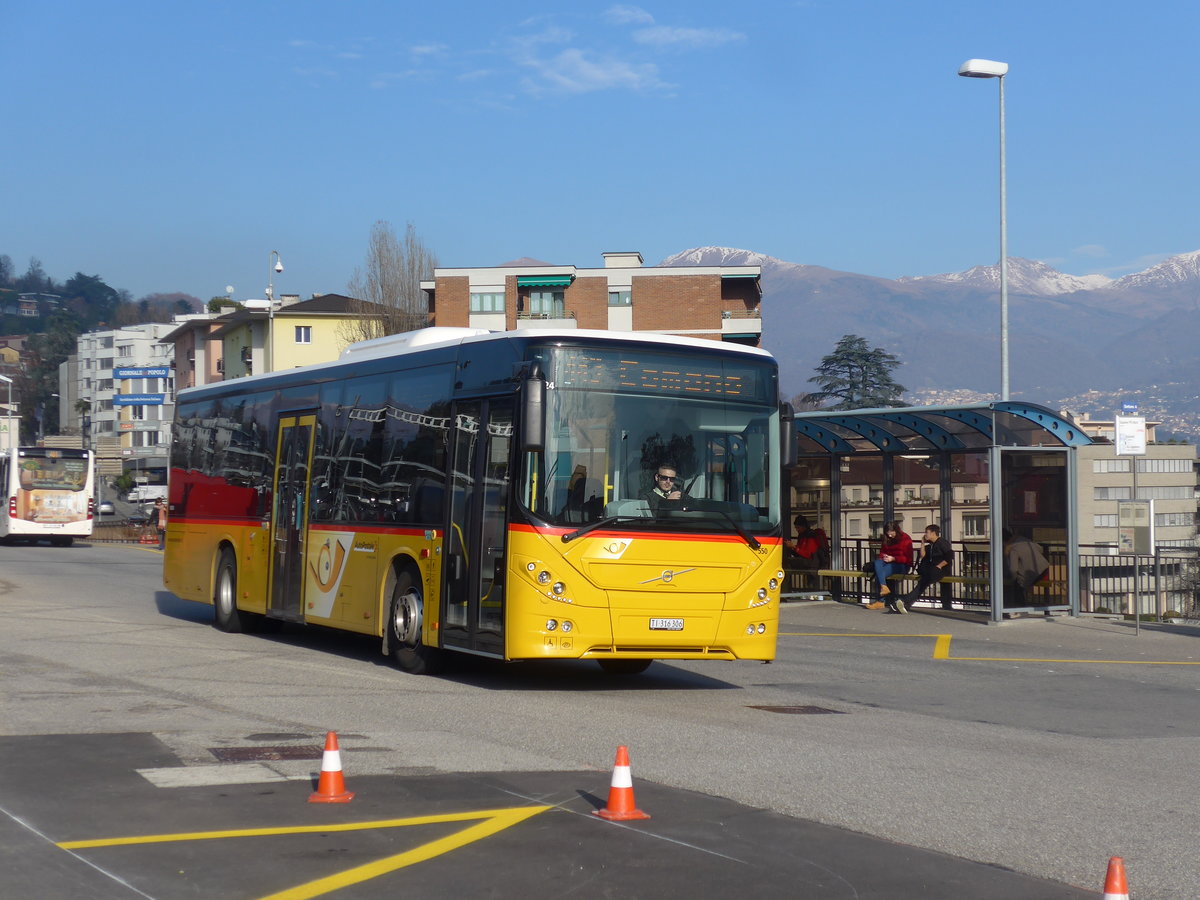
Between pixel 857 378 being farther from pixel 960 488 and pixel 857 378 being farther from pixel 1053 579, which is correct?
pixel 1053 579

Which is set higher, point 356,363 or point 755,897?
point 356,363

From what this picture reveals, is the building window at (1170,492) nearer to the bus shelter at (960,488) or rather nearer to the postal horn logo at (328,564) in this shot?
the bus shelter at (960,488)

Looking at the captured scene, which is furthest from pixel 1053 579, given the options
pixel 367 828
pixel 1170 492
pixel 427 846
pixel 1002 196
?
pixel 1170 492

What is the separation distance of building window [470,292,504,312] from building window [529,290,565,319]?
75.8 inches

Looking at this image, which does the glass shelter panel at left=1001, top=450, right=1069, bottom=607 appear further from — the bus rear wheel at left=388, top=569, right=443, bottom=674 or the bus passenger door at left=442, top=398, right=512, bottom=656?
the bus passenger door at left=442, top=398, right=512, bottom=656

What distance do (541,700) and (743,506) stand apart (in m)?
2.49

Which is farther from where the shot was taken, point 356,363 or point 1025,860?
point 356,363

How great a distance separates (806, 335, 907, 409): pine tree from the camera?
9856 centimetres

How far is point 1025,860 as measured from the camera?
6805 millimetres

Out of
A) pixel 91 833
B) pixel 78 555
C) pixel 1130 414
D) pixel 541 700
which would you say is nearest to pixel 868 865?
pixel 91 833

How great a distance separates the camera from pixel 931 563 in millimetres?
23500

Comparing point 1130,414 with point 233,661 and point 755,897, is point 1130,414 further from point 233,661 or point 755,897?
point 755,897

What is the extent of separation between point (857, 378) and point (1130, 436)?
261 feet

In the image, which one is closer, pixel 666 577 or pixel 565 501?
pixel 565 501
